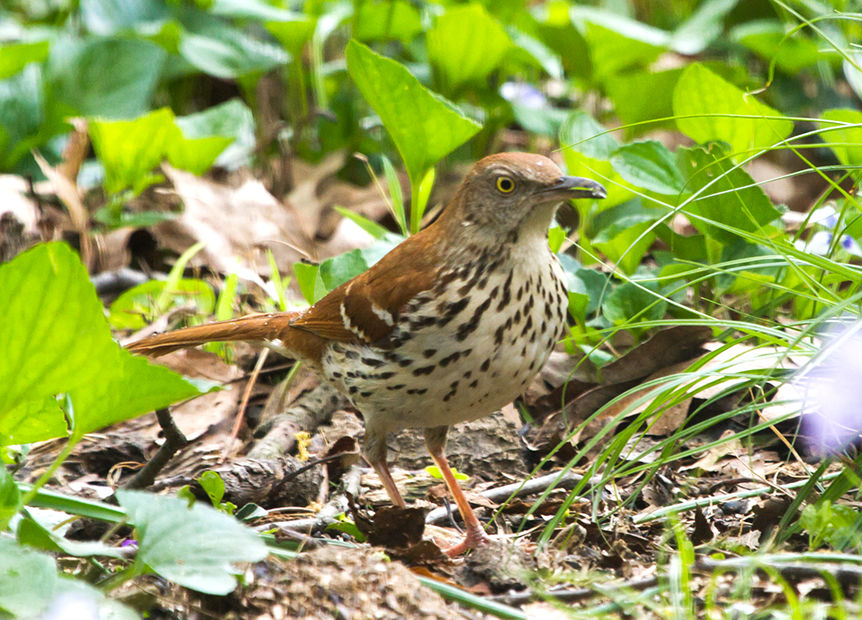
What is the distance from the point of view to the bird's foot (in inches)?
109

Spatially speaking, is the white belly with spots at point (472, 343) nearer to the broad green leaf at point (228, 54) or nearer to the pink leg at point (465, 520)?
the pink leg at point (465, 520)

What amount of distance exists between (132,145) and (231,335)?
5.51 ft

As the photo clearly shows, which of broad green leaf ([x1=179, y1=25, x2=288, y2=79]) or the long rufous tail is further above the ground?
broad green leaf ([x1=179, y1=25, x2=288, y2=79])

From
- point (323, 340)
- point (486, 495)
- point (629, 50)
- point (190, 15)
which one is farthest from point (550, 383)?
point (190, 15)

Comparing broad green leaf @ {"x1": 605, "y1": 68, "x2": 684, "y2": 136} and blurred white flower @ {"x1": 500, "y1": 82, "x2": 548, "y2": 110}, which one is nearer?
broad green leaf @ {"x1": 605, "y1": 68, "x2": 684, "y2": 136}

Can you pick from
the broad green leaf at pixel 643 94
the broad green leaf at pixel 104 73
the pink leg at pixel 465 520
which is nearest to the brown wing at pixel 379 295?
the pink leg at pixel 465 520

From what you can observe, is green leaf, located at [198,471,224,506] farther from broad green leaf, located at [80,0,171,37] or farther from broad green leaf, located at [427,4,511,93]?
broad green leaf, located at [80,0,171,37]

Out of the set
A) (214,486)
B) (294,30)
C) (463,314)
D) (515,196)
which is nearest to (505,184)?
(515,196)

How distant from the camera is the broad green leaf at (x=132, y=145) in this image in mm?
4805

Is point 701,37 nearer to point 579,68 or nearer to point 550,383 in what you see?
point 579,68

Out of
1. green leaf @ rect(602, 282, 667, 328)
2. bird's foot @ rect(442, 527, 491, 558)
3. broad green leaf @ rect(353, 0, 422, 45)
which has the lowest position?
bird's foot @ rect(442, 527, 491, 558)

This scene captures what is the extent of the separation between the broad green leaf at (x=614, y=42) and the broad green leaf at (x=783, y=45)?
514 millimetres

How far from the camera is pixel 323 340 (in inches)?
135

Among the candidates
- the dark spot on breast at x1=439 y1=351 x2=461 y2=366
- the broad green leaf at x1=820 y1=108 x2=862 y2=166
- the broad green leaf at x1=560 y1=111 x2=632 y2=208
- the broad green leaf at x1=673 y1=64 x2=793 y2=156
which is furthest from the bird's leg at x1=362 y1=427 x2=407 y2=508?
the broad green leaf at x1=820 y1=108 x2=862 y2=166
